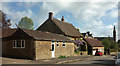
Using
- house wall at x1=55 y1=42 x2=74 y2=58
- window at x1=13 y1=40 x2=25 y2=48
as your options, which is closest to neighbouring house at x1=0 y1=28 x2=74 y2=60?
window at x1=13 y1=40 x2=25 y2=48

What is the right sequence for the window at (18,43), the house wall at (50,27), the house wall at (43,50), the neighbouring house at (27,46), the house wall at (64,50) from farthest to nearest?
the house wall at (50,27)
the house wall at (64,50)
the window at (18,43)
the house wall at (43,50)
the neighbouring house at (27,46)

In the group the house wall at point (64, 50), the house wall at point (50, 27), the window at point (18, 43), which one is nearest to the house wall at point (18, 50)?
the window at point (18, 43)

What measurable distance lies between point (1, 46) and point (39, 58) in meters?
6.65

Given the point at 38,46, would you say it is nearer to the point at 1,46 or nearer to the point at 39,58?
the point at 39,58

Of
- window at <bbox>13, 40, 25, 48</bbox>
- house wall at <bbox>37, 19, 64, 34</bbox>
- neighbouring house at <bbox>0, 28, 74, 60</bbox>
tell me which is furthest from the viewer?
house wall at <bbox>37, 19, 64, 34</bbox>

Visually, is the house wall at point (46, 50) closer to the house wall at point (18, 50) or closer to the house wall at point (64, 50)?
the house wall at point (64, 50)

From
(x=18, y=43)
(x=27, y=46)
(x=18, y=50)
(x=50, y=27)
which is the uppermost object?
(x=50, y=27)

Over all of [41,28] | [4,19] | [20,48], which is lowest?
[20,48]

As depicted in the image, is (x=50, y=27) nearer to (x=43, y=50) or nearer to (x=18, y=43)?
(x=43, y=50)

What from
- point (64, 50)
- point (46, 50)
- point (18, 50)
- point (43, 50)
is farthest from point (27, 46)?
point (64, 50)

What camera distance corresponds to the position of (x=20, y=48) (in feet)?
71.2

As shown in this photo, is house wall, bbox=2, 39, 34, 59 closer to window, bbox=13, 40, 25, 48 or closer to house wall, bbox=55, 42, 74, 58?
window, bbox=13, 40, 25, 48

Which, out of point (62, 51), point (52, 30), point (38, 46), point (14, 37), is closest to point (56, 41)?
point (62, 51)

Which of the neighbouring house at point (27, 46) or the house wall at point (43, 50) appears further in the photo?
the house wall at point (43, 50)
